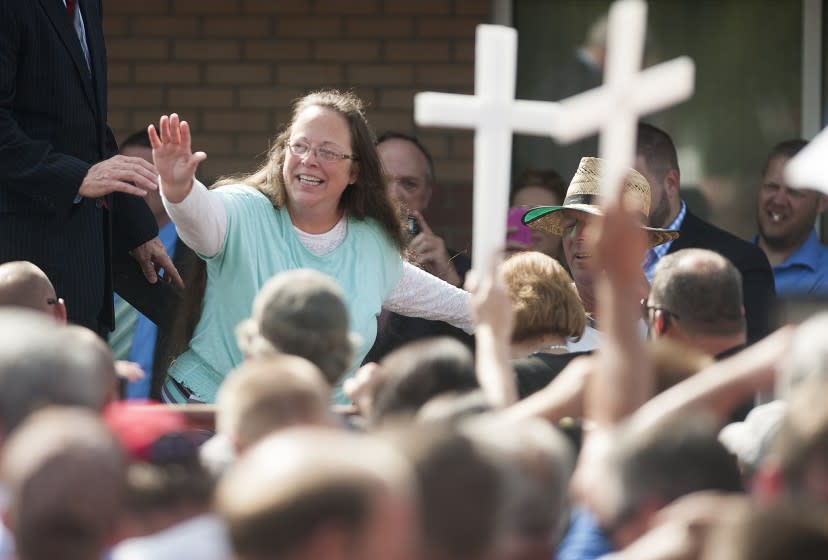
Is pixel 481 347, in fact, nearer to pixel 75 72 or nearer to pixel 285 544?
pixel 285 544

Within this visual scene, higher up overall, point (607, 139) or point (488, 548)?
point (607, 139)

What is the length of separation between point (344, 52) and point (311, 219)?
2.25 m

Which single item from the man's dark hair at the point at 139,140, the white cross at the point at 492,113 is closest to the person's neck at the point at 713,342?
the white cross at the point at 492,113

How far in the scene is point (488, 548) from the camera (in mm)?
2203

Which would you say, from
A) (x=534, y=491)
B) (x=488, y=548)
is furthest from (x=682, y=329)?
(x=488, y=548)

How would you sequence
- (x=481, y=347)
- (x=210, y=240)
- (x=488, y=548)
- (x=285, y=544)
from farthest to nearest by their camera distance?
(x=210, y=240) < (x=481, y=347) < (x=488, y=548) < (x=285, y=544)

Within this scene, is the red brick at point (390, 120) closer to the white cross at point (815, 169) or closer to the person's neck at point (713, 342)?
the person's neck at point (713, 342)

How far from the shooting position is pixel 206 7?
6816 mm

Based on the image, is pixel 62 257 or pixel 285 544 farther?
pixel 62 257

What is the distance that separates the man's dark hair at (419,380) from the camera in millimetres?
2932

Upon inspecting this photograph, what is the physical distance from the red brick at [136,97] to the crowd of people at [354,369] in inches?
52.8

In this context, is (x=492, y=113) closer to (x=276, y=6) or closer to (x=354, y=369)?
(x=354, y=369)

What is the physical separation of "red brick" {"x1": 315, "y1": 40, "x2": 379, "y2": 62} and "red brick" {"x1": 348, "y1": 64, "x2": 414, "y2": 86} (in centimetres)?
4

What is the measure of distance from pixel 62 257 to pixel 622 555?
2.55 metres
